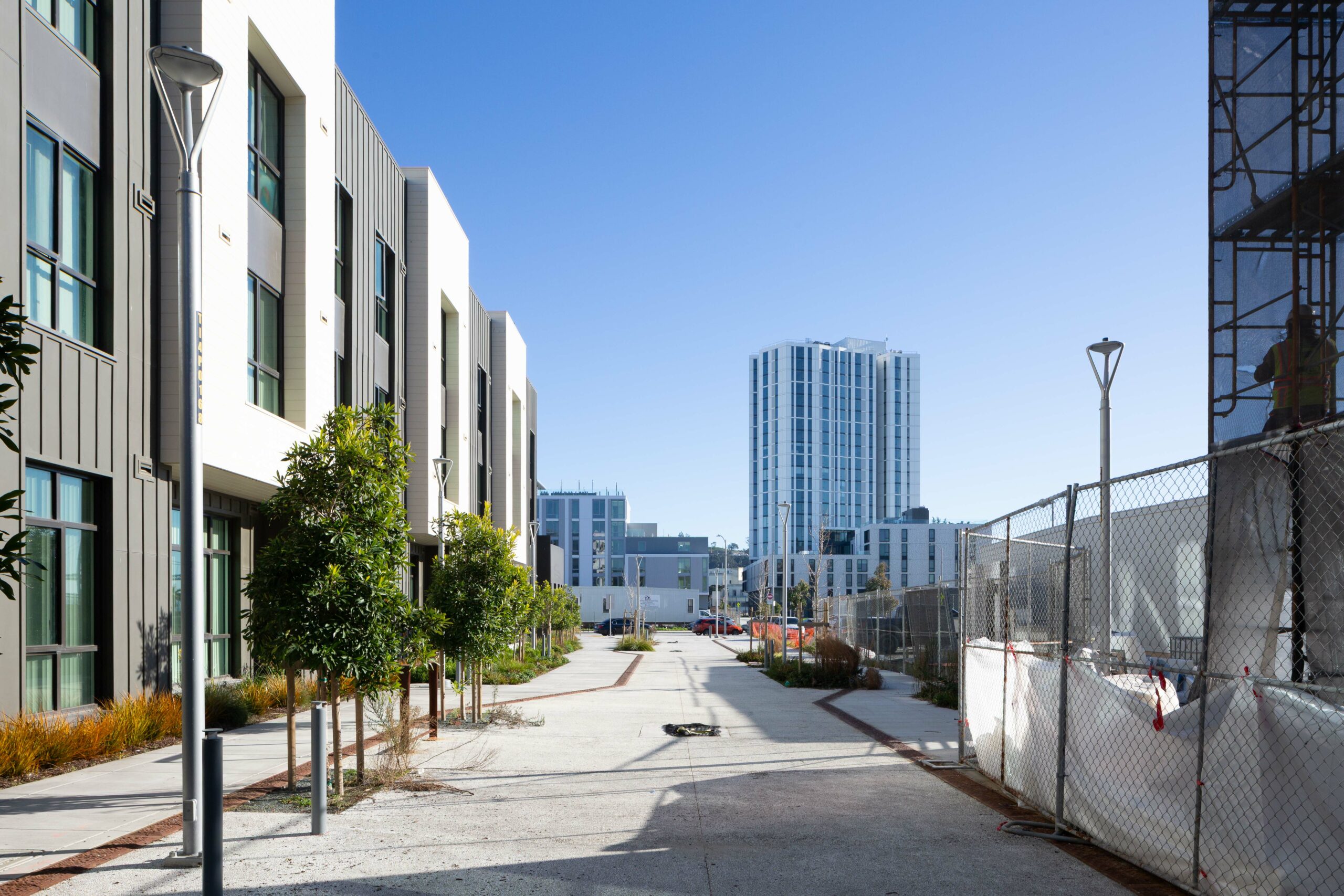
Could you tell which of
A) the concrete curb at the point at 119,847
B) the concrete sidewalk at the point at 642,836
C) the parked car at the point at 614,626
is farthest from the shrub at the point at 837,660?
the parked car at the point at 614,626

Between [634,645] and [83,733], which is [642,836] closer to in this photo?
[83,733]

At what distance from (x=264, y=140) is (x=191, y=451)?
1372 centimetres

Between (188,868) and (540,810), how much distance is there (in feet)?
10.0

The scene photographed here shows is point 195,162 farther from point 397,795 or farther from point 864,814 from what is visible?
point 864,814

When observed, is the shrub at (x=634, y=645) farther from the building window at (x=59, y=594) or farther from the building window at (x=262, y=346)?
the building window at (x=59, y=594)

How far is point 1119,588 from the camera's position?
8.67m

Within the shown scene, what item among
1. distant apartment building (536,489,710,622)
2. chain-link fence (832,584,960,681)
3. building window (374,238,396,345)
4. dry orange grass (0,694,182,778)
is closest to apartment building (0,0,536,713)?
dry orange grass (0,694,182,778)

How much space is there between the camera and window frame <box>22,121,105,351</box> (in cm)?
1270

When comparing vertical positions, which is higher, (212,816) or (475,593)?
(475,593)

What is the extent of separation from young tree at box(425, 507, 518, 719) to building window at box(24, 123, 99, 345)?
5.67 meters

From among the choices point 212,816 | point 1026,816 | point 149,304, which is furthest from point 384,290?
point 212,816

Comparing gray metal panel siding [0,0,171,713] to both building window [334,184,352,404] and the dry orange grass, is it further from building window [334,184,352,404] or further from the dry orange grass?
building window [334,184,352,404]

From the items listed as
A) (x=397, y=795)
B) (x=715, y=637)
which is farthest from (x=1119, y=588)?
(x=715, y=637)

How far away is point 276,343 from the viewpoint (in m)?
19.9
